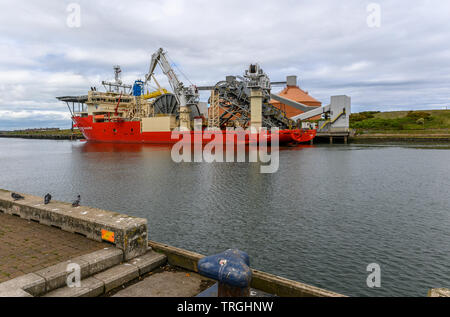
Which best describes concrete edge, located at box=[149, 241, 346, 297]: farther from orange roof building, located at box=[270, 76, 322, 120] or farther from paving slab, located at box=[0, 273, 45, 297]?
orange roof building, located at box=[270, 76, 322, 120]

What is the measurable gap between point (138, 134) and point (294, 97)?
46033 mm

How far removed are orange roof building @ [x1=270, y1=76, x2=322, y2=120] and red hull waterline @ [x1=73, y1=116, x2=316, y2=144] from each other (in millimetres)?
20130

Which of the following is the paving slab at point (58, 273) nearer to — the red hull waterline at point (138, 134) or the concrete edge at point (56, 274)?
the concrete edge at point (56, 274)

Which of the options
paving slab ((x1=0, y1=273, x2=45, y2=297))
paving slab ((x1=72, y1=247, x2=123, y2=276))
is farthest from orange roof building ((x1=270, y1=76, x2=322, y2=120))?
paving slab ((x1=0, y1=273, x2=45, y2=297))

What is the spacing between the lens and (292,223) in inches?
541

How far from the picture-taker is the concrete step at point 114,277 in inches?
211

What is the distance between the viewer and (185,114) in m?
67.1

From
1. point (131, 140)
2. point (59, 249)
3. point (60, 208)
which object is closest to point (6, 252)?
point (59, 249)

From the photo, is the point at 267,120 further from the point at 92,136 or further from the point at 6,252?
the point at 6,252

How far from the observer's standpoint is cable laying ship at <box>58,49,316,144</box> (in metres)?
60.5

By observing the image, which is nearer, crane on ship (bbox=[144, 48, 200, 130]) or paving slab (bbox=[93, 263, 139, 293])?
paving slab (bbox=[93, 263, 139, 293])

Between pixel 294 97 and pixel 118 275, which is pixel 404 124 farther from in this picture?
pixel 118 275

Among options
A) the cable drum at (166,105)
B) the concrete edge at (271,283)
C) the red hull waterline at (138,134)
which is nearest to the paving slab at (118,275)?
the concrete edge at (271,283)

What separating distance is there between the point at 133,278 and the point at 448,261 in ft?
32.9
